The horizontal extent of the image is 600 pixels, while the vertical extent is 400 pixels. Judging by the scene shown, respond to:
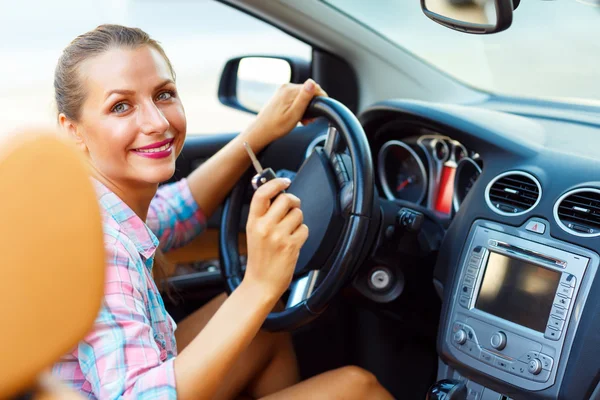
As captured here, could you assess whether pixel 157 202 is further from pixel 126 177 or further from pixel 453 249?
pixel 453 249

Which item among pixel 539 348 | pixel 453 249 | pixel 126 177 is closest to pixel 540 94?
pixel 453 249

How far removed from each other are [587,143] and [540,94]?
0.39m

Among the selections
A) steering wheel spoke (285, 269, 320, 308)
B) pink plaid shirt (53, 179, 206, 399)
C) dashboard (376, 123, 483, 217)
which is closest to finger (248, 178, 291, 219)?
pink plaid shirt (53, 179, 206, 399)

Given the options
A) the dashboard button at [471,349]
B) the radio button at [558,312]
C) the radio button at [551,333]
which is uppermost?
the radio button at [558,312]

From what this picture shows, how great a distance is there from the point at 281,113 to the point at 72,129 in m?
0.50

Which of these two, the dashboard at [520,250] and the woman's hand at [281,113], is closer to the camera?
the dashboard at [520,250]

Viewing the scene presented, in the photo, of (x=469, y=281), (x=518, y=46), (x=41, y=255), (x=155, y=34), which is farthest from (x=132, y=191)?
(x=155, y=34)

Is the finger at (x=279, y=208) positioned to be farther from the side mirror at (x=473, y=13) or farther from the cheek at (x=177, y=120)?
the side mirror at (x=473, y=13)

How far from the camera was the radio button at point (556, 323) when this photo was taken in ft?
4.58

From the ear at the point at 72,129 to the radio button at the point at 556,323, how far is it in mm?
898

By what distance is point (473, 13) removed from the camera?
4.79ft

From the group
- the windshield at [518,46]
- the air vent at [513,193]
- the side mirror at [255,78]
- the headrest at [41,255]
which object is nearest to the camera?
the headrest at [41,255]

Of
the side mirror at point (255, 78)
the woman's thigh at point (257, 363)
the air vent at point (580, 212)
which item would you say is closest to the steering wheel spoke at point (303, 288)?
the woman's thigh at point (257, 363)

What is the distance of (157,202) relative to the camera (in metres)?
1.80
